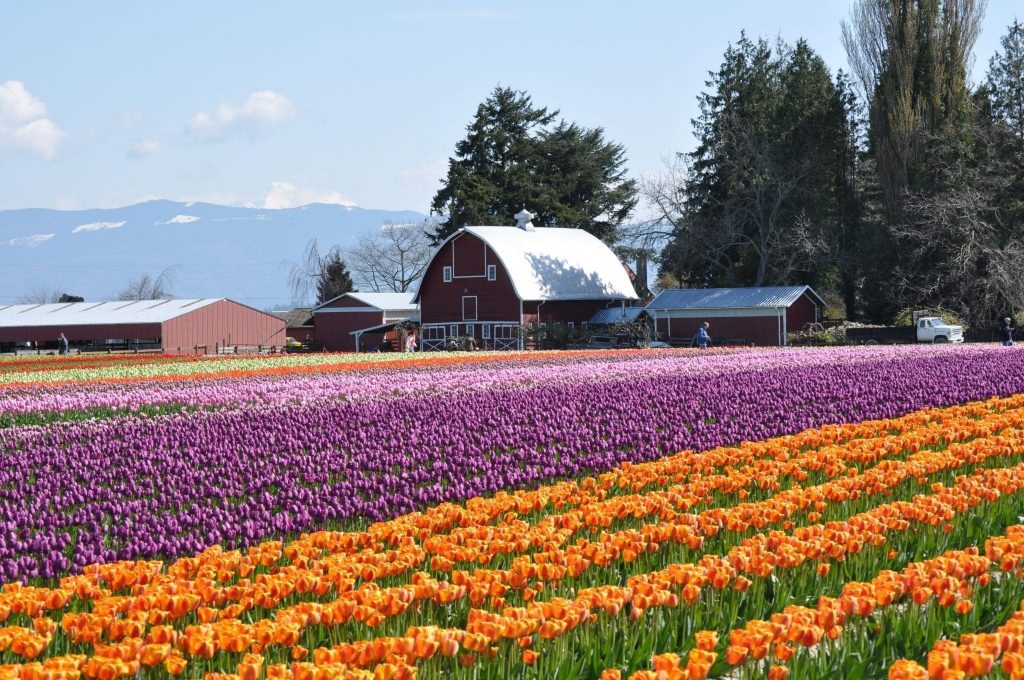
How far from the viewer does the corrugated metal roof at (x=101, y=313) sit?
71.2 metres

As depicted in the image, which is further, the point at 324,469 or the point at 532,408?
the point at 532,408

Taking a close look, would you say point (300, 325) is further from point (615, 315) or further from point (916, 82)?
point (916, 82)

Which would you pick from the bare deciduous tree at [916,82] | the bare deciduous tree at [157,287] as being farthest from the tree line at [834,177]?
the bare deciduous tree at [157,287]

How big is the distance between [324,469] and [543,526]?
443 centimetres

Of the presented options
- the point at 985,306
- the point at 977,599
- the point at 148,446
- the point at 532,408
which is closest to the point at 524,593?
the point at 977,599

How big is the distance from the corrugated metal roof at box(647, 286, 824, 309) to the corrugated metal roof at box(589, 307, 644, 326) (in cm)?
129

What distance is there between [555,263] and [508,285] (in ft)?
12.5

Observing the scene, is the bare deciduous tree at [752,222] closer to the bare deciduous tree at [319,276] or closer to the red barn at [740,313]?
the red barn at [740,313]

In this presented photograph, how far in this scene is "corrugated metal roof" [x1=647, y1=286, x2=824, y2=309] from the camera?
5381 centimetres

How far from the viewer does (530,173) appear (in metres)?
77.8

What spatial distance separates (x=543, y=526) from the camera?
7.15m

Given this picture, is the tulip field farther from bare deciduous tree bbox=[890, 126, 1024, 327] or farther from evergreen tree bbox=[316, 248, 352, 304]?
evergreen tree bbox=[316, 248, 352, 304]

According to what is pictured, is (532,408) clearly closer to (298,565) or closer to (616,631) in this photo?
(298,565)

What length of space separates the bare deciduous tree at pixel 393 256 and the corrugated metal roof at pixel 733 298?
63.9 m
